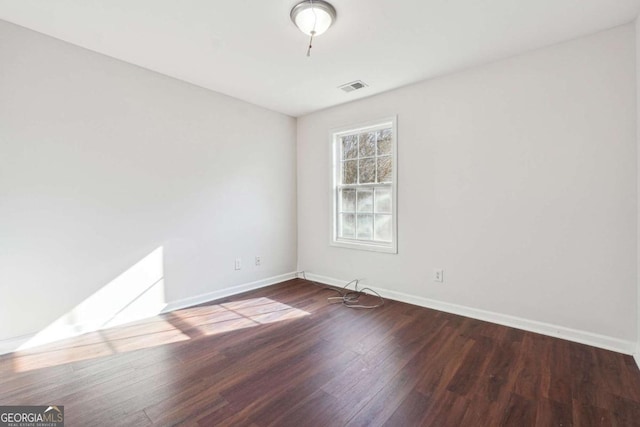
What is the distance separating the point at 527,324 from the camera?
101 inches

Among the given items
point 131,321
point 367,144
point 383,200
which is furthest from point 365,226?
point 131,321

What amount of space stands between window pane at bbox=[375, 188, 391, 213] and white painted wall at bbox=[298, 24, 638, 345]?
255mm

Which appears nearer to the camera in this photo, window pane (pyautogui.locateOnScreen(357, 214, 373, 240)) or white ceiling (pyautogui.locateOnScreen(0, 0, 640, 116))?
white ceiling (pyautogui.locateOnScreen(0, 0, 640, 116))

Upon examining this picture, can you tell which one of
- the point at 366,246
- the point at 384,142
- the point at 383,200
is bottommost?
the point at 366,246

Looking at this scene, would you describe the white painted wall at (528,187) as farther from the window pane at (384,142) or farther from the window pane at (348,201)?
the window pane at (348,201)

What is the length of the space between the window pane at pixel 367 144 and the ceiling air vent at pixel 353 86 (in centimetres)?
61

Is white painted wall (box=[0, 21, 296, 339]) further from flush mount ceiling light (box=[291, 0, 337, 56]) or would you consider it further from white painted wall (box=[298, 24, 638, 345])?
white painted wall (box=[298, 24, 638, 345])

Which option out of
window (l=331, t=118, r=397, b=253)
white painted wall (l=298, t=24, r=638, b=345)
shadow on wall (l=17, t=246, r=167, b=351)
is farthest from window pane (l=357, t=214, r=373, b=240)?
shadow on wall (l=17, t=246, r=167, b=351)

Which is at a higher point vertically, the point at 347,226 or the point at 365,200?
the point at 365,200

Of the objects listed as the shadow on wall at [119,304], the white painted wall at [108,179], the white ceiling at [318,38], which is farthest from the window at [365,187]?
the shadow on wall at [119,304]

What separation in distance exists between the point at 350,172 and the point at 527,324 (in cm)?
251

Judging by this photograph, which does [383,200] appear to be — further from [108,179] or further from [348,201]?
[108,179]

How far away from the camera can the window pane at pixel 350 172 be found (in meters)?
3.88

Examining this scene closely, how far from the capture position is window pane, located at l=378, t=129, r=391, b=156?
138 inches
